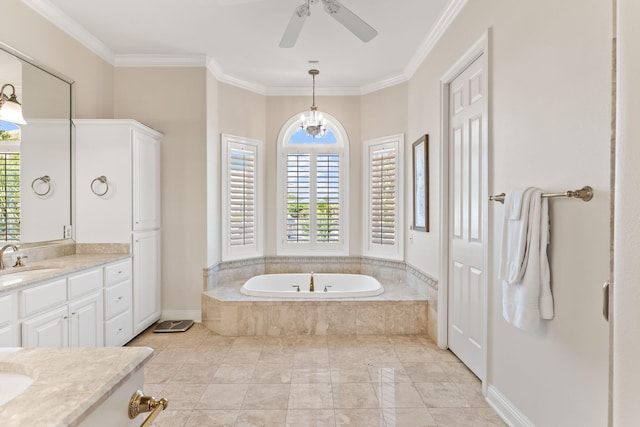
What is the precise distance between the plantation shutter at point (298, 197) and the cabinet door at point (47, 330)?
2841mm

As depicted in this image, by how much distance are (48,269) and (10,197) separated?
0.63 metres

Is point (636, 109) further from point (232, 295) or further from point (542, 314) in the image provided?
point (232, 295)

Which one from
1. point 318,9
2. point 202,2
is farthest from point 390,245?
point 202,2

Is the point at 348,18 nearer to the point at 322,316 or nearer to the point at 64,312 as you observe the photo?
the point at 322,316

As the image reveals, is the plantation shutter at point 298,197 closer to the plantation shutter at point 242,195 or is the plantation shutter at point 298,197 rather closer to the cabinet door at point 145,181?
the plantation shutter at point 242,195

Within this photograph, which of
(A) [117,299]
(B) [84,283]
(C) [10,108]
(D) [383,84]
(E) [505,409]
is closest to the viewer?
(E) [505,409]

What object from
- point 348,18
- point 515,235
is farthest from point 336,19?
point 515,235

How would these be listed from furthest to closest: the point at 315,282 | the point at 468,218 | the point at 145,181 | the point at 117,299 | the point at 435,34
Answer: the point at 315,282 < the point at 145,181 < the point at 435,34 < the point at 117,299 < the point at 468,218

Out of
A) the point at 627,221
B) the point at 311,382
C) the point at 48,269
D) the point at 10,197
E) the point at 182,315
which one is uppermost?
the point at 10,197

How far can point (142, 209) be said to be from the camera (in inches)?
145

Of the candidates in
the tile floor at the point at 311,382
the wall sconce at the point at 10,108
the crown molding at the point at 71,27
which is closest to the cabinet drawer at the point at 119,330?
the tile floor at the point at 311,382

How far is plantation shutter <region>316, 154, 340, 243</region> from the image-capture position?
5.04 metres

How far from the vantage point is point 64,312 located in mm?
2602

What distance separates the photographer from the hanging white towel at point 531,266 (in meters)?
1.80
